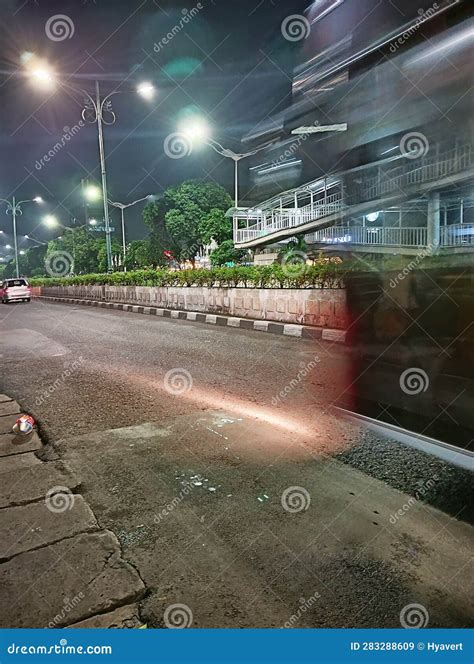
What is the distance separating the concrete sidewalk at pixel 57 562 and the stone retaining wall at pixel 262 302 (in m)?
7.12

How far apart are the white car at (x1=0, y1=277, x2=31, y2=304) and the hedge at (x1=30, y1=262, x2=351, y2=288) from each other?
9.17 metres

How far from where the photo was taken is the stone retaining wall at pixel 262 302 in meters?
9.35

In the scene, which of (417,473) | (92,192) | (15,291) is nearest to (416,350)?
(417,473)

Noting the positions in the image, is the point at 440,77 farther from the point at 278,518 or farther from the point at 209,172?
the point at 209,172

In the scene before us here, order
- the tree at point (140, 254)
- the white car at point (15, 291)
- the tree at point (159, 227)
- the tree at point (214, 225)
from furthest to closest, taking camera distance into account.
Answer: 1. the tree at point (140, 254)
2. the tree at point (159, 227)
3. the tree at point (214, 225)
4. the white car at point (15, 291)

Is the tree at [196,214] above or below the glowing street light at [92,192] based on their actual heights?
below

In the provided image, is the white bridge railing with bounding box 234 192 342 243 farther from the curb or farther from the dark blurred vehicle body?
the dark blurred vehicle body

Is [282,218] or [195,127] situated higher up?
[195,127]

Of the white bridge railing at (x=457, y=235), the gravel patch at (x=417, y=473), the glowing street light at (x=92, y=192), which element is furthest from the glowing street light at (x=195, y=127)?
the gravel patch at (x=417, y=473)

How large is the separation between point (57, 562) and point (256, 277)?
10.0 metres

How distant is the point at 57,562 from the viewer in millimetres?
2152

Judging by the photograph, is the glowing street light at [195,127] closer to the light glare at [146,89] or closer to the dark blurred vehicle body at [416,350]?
the light glare at [146,89]

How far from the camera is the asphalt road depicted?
1907 mm

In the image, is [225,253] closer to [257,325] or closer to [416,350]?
[257,325]
